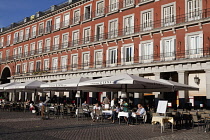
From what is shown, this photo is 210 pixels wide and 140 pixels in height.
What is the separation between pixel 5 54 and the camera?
47.1m

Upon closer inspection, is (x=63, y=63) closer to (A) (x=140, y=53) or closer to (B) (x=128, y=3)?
(B) (x=128, y=3)

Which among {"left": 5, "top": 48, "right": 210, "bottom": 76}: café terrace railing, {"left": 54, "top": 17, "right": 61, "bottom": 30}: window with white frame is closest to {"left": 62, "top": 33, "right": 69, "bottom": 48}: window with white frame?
{"left": 54, "top": 17, "right": 61, "bottom": 30}: window with white frame

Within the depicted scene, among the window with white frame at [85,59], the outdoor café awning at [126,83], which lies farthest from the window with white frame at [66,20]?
the outdoor café awning at [126,83]

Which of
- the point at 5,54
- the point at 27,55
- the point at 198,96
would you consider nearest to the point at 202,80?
the point at 198,96

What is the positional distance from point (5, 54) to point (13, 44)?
369cm

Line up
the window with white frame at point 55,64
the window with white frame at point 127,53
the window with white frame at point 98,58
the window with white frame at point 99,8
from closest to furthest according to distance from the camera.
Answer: the window with white frame at point 127,53
the window with white frame at point 98,58
the window with white frame at point 99,8
the window with white frame at point 55,64

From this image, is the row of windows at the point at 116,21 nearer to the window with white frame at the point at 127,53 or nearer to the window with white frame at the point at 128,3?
the window with white frame at the point at 128,3

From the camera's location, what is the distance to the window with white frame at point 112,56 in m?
27.6

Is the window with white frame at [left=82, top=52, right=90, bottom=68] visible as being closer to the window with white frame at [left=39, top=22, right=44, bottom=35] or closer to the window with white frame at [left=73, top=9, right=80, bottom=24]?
the window with white frame at [left=73, top=9, right=80, bottom=24]

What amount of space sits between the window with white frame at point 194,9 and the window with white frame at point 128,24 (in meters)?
6.28

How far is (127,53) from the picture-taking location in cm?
2653

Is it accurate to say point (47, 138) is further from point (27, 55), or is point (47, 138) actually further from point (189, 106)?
point (27, 55)

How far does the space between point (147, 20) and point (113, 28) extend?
470 cm

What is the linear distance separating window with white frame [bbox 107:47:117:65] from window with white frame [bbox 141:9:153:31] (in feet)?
14.2
